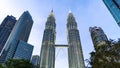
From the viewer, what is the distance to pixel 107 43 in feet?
46.1

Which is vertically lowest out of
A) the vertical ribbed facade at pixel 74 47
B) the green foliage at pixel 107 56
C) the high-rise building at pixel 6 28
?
the green foliage at pixel 107 56

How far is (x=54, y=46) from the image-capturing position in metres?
99.7

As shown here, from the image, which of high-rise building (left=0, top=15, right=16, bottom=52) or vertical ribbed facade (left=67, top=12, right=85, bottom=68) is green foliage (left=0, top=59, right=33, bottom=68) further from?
high-rise building (left=0, top=15, right=16, bottom=52)

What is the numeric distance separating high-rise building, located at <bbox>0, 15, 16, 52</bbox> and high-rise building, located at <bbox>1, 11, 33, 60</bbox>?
10.6 m

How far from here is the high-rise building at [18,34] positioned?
4008 inches

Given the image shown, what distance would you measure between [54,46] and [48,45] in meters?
5.81

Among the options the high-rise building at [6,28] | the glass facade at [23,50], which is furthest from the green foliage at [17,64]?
the high-rise building at [6,28]

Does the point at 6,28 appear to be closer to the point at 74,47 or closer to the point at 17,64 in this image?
the point at 74,47

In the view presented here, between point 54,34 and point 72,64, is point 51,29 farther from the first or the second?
point 72,64

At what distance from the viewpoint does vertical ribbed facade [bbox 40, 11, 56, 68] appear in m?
86.4

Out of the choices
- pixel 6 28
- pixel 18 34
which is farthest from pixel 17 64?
pixel 6 28

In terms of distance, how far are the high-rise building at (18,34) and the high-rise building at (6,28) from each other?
1060 cm

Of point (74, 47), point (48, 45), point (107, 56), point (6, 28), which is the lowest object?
point (107, 56)

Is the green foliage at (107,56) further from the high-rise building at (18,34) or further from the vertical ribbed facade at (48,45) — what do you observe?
the high-rise building at (18,34)
